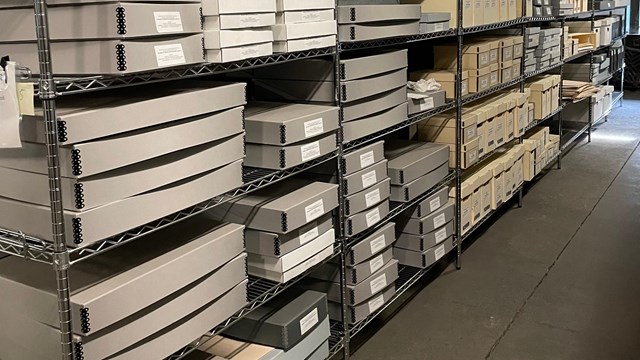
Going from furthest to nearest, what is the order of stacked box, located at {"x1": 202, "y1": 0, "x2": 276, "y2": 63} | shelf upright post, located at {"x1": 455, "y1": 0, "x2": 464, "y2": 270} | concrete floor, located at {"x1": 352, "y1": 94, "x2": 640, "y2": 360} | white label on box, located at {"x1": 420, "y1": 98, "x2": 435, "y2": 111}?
shelf upright post, located at {"x1": 455, "y1": 0, "x2": 464, "y2": 270}
white label on box, located at {"x1": 420, "y1": 98, "x2": 435, "y2": 111}
concrete floor, located at {"x1": 352, "y1": 94, "x2": 640, "y2": 360}
stacked box, located at {"x1": 202, "y1": 0, "x2": 276, "y2": 63}

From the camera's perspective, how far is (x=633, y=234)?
13.8 feet

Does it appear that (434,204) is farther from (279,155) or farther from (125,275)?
(125,275)

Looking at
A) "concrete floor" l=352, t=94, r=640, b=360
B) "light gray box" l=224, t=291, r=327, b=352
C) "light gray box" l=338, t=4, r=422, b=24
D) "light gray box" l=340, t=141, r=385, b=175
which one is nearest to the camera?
"light gray box" l=224, t=291, r=327, b=352

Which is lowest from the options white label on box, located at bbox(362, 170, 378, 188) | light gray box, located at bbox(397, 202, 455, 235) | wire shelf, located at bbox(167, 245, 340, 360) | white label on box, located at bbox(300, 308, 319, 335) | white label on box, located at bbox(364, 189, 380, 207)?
white label on box, located at bbox(300, 308, 319, 335)

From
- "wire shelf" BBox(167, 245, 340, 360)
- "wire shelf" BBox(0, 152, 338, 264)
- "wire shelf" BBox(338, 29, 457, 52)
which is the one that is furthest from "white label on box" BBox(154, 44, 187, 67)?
"wire shelf" BBox(338, 29, 457, 52)

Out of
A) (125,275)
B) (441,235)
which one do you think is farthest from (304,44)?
(441,235)

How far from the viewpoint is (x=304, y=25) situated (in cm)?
219

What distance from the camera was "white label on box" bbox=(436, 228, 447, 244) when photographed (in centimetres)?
335

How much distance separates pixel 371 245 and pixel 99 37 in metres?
1.57

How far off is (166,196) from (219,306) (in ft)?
1.32

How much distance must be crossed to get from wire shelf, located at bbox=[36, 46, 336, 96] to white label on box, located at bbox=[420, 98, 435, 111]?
42.1 inches

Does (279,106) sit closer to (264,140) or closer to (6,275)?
(264,140)

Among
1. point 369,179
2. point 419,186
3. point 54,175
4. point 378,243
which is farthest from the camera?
point 419,186

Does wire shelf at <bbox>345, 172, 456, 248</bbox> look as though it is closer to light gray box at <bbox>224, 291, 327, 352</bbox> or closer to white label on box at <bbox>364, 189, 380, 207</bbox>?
white label on box at <bbox>364, 189, 380, 207</bbox>
